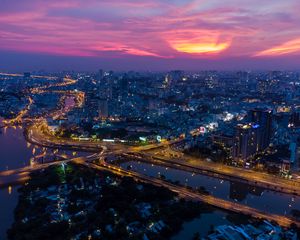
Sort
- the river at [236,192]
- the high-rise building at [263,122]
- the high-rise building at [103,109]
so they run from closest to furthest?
the river at [236,192] → the high-rise building at [263,122] → the high-rise building at [103,109]

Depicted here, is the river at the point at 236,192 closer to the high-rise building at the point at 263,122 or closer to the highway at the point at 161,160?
the highway at the point at 161,160

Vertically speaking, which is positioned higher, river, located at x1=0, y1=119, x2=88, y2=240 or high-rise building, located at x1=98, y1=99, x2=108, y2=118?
high-rise building, located at x1=98, y1=99, x2=108, y2=118

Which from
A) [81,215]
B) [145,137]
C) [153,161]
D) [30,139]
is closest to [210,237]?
[81,215]

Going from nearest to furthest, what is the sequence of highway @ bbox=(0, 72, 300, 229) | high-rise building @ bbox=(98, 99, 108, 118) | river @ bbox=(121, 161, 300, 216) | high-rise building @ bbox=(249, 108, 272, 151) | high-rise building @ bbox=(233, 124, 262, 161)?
highway @ bbox=(0, 72, 300, 229), river @ bbox=(121, 161, 300, 216), high-rise building @ bbox=(233, 124, 262, 161), high-rise building @ bbox=(249, 108, 272, 151), high-rise building @ bbox=(98, 99, 108, 118)

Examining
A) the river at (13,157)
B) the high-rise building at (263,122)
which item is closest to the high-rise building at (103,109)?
the river at (13,157)

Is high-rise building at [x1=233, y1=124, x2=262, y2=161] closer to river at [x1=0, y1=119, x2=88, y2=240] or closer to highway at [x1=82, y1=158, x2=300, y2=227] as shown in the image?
highway at [x1=82, y1=158, x2=300, y2=227]

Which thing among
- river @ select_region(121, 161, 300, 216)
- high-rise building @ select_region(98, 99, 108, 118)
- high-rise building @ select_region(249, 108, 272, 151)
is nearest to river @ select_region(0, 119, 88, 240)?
river @ select_region(121, 161, 300, 216)

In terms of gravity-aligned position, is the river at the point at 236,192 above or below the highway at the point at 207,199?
below

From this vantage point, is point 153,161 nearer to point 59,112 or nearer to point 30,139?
point 30,139

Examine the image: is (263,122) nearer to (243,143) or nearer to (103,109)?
(243,143)

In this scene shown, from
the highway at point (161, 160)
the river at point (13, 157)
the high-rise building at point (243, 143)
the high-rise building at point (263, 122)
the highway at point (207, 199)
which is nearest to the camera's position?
the highway at point (207, 199)

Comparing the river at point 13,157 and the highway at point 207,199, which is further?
the river at point 13,157
